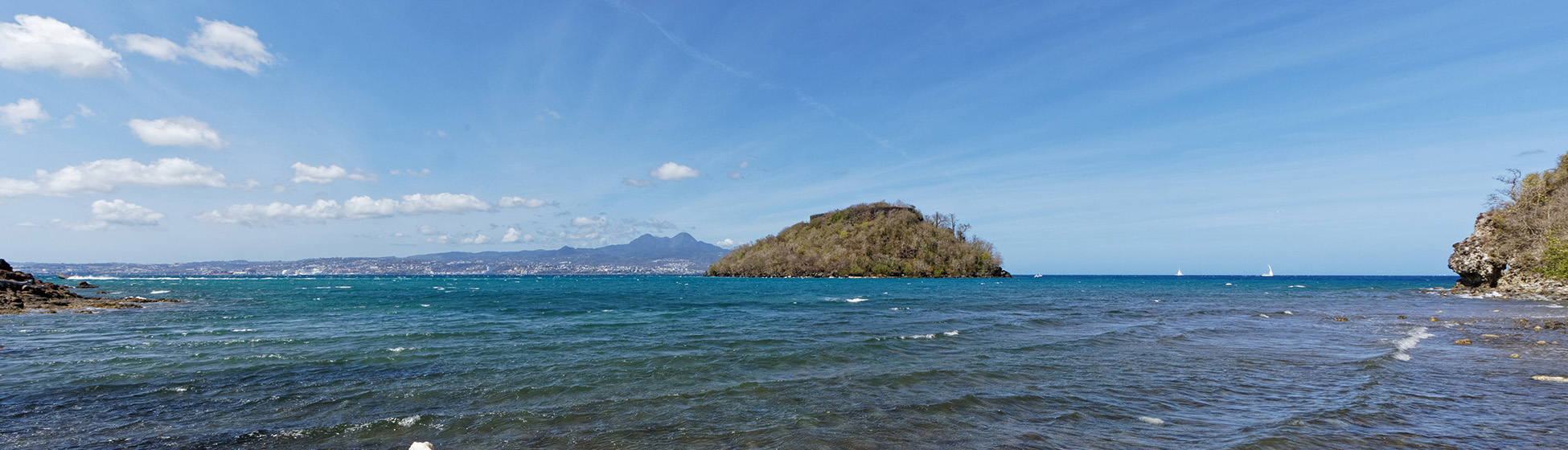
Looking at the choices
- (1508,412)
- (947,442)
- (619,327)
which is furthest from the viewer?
(619,327)

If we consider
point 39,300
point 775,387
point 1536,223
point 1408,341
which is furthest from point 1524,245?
point 39,300

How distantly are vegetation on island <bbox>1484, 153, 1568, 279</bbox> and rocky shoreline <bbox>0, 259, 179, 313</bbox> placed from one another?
108m

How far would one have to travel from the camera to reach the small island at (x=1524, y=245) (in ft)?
164

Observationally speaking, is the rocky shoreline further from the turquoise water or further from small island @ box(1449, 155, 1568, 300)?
small island @ box(1449, 155, 1568, 300)

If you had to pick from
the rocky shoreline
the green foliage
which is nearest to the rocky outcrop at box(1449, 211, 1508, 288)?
the green foliage

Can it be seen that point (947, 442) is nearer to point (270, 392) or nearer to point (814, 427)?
point (814, 427)

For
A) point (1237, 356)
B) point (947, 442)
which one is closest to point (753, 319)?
point (1237, 356)

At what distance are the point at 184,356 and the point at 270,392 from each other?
9440 millimetres

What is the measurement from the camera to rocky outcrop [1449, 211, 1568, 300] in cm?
5147

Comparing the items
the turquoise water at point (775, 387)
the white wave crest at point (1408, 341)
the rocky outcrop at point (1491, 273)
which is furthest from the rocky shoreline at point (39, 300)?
the rocky outcrop at point (1491, 273)

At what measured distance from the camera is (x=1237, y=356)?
20.6 metres

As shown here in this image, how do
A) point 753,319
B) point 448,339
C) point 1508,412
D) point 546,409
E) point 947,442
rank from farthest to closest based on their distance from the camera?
point 753,319 < point 448,339 < point 546,409 < point 1508,412 < point 947,442

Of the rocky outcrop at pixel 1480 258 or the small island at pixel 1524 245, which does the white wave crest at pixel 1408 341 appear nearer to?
the small island at pixel 1524 245

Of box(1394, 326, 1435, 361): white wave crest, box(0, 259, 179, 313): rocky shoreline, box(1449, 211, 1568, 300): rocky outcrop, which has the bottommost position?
box(0, 259, 179, 313): rocky shoreline
